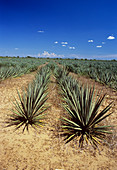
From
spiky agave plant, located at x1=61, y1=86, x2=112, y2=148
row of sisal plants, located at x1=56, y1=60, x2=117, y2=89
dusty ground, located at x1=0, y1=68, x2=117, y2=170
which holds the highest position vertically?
row of sisal plants, located at x1=56, y1=60, x2=117, y2=89

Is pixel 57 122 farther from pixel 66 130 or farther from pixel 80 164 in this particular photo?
pixel 80 164

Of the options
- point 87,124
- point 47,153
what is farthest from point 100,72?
point 47,153

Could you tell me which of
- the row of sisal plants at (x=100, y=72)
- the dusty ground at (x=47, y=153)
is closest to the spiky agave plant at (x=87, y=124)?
the dusty ground at (x=47, y=153)

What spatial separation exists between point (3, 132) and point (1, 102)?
1654 millimetres

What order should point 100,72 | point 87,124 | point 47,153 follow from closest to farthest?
1. point 47,153
2. point 87,124
3. point 100,72

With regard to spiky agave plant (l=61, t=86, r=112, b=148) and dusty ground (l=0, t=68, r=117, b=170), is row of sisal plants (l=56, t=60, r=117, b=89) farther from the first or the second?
dusty ground (l=0, t=68, r=117, b=170)

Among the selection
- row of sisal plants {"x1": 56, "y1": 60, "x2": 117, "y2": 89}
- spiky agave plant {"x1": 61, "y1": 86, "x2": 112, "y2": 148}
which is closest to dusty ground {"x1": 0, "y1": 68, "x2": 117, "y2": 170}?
spiky agave plant {"x1": 61, "y1": 86, "x2": 112, "y2": 148}

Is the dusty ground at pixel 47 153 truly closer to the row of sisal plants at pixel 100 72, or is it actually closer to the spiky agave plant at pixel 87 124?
the spiky agave plant at pixel 87 124

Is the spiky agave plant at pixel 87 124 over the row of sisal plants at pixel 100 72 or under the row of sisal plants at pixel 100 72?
under

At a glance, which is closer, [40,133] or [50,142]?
[50,142]

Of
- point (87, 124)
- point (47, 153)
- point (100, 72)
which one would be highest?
point (100, 72)

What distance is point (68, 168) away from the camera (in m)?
1.73

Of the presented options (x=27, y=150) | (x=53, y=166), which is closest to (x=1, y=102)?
(x=27, y=150)

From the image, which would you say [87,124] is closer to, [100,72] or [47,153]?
[47,153]
